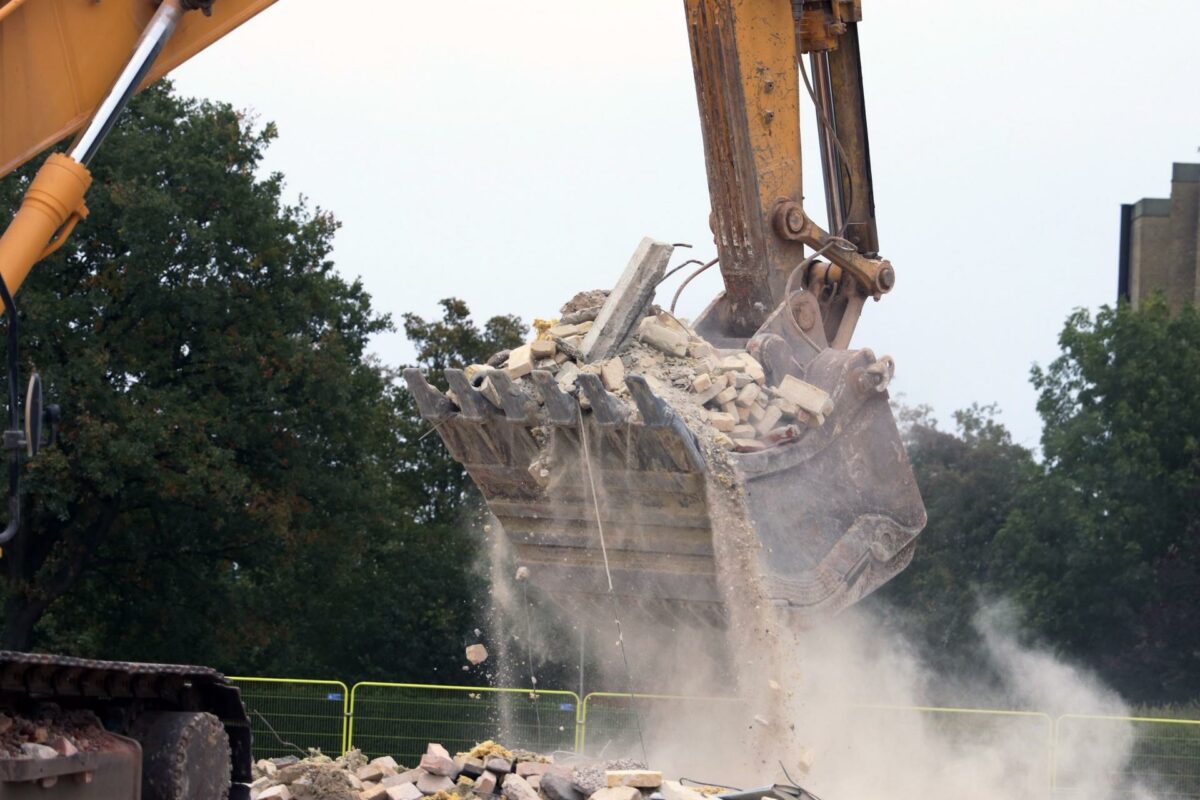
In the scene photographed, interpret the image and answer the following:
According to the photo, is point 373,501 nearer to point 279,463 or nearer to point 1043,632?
point 279,463

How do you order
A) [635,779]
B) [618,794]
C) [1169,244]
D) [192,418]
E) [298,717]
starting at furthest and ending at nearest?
[1169,244] → [192,418] → [298,717] → [635,779] → [618,794]

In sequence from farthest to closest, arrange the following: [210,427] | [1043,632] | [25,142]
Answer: [1043,632]
[210,427]
[25,142]

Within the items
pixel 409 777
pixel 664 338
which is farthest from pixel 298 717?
pixel 664 338

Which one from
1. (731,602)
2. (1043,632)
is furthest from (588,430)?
(1043,632)

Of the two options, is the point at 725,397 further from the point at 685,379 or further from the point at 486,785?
the point at 486,785

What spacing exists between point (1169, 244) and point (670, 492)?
28.6 m

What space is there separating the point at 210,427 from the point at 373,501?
226 centimetres

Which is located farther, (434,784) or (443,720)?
(443,720)

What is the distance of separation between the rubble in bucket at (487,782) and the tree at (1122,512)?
16266 mm

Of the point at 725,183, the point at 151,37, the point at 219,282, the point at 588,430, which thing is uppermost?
the point at 219,282

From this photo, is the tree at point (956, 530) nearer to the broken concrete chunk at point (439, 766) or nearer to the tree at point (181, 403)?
the tree at point (181, 403)

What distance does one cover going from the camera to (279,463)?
1888cm

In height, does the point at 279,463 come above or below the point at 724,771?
above

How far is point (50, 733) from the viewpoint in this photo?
17.4ft
